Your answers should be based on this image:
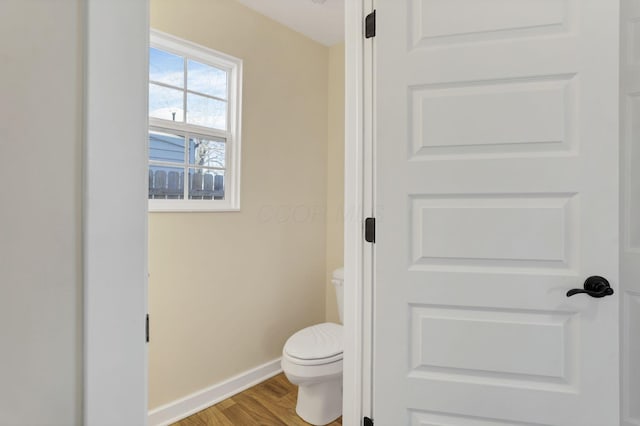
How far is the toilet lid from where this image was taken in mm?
1792

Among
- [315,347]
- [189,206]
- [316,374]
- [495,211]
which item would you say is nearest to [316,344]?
[315,347]

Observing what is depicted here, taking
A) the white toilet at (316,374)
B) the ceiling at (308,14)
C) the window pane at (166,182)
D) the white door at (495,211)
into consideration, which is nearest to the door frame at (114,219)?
the white door at (495,211)

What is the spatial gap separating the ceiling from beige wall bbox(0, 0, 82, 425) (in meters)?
1.90

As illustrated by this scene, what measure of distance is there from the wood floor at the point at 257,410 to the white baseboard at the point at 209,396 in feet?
0.10

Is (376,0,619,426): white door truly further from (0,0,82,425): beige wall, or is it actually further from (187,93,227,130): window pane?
(187,93,227,130): window pane

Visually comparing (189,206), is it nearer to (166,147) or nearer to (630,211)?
(166,147)

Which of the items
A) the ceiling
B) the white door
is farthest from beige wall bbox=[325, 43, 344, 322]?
the white door

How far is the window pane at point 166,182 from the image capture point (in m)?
1.84

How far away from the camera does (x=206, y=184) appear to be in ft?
6.86

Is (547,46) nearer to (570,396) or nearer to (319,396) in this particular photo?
(570,396)

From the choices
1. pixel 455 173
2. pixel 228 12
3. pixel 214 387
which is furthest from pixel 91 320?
pixel 228 12

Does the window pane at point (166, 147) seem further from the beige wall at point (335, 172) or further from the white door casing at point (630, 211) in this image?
the white door casing at point (630, 211)

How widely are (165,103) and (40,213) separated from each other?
1569 millimetres

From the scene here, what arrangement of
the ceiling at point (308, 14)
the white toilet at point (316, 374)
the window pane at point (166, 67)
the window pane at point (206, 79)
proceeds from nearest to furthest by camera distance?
the white toilet at point (316, 374)
the window pane at point (166, 67)
the window pane at point (206, 79)
the ceiling at point (308, 14)
